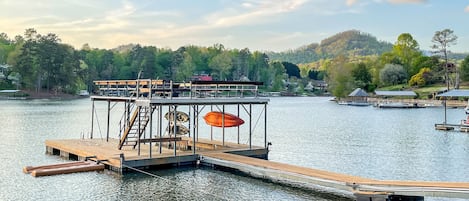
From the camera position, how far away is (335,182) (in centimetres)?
1620

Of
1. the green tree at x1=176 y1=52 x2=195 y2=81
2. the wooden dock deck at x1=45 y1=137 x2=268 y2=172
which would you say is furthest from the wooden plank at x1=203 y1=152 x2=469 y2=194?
the green tree at x1=176 y1=52 x2=195 y2=81

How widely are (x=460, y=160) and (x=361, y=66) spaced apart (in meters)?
93.1

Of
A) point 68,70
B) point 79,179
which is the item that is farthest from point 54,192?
Result: point 68,70

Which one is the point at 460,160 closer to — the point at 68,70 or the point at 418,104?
the point at 418,104

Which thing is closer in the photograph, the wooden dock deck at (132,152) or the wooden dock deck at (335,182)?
the wooden dock deck at (335,182)

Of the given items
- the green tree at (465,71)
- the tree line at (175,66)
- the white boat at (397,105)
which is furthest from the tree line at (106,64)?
the green tree at (465,71)

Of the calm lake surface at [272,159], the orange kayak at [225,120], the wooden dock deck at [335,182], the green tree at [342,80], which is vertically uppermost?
the green tree at [342,80]

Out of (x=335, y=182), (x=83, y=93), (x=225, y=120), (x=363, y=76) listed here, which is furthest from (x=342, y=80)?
(x=335, y=182)

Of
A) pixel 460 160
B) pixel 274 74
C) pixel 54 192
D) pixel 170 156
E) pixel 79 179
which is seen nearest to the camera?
pixel 54 192

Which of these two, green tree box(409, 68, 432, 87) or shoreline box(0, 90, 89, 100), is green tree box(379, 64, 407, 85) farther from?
shoreline box(0, 90, 89, 100)

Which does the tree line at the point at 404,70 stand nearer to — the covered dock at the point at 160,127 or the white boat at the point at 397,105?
the white boat at the point at 397,105

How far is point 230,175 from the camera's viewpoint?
2050 centimetres

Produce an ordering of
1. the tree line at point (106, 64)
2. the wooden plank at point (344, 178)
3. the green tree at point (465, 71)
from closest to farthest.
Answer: the wooden plank at point (344, 178)
the green tree at point (465, 71)
the tree line at point (106, 64)

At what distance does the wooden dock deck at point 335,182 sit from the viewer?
568 inches
